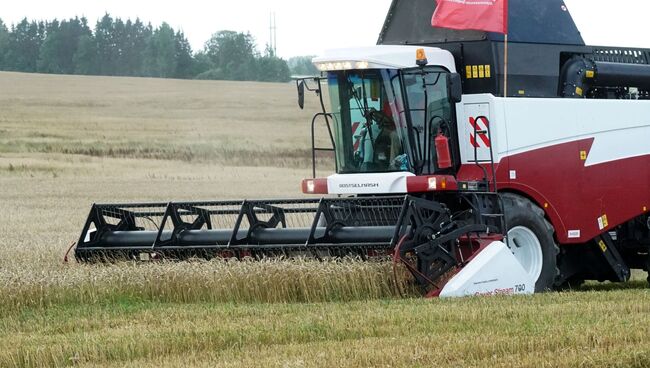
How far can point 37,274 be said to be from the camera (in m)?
10.2

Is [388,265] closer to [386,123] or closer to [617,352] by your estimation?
[386,123]

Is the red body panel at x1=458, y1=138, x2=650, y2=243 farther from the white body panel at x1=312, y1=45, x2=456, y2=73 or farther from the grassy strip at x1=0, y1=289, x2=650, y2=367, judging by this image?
the grassy strip at x1=0, y1=289, x2=650, y2=367

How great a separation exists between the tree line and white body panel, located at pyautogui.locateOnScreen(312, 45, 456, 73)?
68.2 metres

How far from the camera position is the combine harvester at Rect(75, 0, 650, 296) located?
10547 millimetres

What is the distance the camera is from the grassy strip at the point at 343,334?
6699 mm

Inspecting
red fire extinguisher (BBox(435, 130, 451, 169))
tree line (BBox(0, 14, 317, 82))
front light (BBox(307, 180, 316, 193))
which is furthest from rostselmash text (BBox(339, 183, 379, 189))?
tree line (BBox(0, 14, 317, 82))

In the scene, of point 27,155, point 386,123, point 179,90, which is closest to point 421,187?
point 386,123

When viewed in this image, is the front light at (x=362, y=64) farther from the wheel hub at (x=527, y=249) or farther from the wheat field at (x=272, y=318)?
the wheel hub at (x=527, y=249)

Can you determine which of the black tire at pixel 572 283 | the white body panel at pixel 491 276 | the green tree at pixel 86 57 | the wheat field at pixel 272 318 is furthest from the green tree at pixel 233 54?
the white body panel at pixel 491 276

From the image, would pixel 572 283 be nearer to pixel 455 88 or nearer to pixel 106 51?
pixel 455 88

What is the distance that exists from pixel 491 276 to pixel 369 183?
1553 millimetres

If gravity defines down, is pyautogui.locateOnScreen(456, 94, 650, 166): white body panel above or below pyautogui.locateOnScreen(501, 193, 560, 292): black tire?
above

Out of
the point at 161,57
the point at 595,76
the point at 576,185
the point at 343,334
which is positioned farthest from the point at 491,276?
the point at 161,57

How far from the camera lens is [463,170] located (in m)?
11.4
